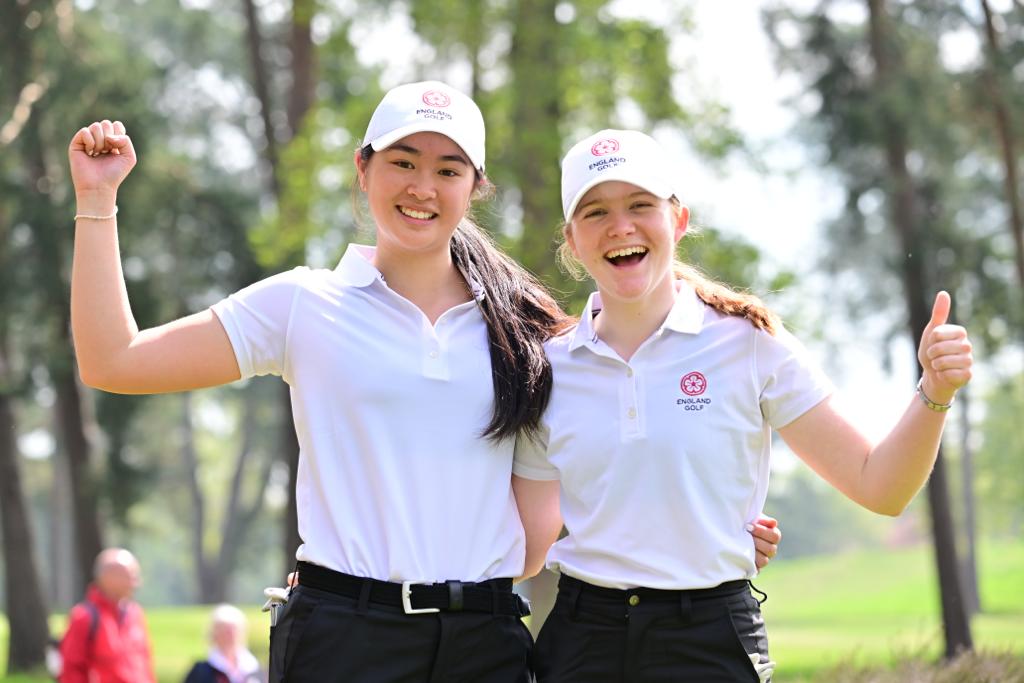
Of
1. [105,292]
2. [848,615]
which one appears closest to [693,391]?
[105,292]

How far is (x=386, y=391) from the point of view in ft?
12.0

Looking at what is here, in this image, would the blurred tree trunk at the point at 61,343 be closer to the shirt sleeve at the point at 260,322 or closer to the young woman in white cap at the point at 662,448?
the shirt sleeve at the point at 260,322

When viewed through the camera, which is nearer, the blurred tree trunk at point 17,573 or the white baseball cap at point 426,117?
the white baseball cap at point 426,117

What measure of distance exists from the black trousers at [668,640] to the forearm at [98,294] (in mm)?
1415

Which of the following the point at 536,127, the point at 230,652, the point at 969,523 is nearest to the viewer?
the point at 230,652

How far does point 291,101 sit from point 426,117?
15.8 m

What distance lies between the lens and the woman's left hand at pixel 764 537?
377cm

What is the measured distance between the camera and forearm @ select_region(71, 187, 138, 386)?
3.52 metres

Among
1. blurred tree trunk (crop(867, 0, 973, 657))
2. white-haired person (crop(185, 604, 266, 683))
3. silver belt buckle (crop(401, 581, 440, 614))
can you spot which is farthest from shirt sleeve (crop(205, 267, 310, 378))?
blurred tree trunk (crop(867, 0, 973, 657))

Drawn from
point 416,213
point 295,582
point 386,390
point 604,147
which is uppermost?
point 604,147

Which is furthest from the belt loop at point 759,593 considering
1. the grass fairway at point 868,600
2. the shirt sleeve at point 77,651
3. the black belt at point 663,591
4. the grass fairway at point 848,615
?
the grass fairway at point 868,600

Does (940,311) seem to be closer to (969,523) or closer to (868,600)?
(969,523)

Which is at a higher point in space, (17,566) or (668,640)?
(668,640)

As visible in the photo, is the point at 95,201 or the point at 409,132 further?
the point at 409,132
